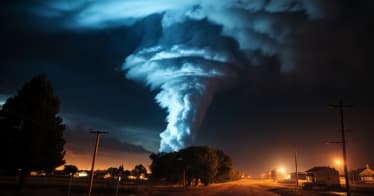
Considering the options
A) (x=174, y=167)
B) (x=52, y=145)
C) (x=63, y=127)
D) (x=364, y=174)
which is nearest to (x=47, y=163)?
(x=52, y=145)

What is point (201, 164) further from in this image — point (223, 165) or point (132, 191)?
point (132, 191)

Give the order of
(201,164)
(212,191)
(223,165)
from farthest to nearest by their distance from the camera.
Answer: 1. (223,165)
2. (201,164)
3. (212,191)

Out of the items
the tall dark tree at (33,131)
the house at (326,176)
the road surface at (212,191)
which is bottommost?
the road surface at (212,191)

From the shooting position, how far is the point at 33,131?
3378cm

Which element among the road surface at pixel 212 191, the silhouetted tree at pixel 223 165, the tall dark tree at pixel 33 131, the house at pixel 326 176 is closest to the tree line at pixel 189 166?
the road surface at pixel 212 191

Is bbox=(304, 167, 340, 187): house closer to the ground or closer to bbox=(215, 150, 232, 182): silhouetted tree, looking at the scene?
the ground

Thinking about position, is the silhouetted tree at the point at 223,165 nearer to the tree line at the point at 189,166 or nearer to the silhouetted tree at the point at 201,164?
the tree line at the point at 189,166

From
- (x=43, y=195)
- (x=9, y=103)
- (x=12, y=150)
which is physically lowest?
(x=43, y=195)

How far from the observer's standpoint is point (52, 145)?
3553 centimetres

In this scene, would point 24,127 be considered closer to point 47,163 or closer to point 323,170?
point 47,163

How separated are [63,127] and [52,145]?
3.05m

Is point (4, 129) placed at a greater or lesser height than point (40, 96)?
lesser

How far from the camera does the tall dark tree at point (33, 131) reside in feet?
107

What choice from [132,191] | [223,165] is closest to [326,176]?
[223,165]
